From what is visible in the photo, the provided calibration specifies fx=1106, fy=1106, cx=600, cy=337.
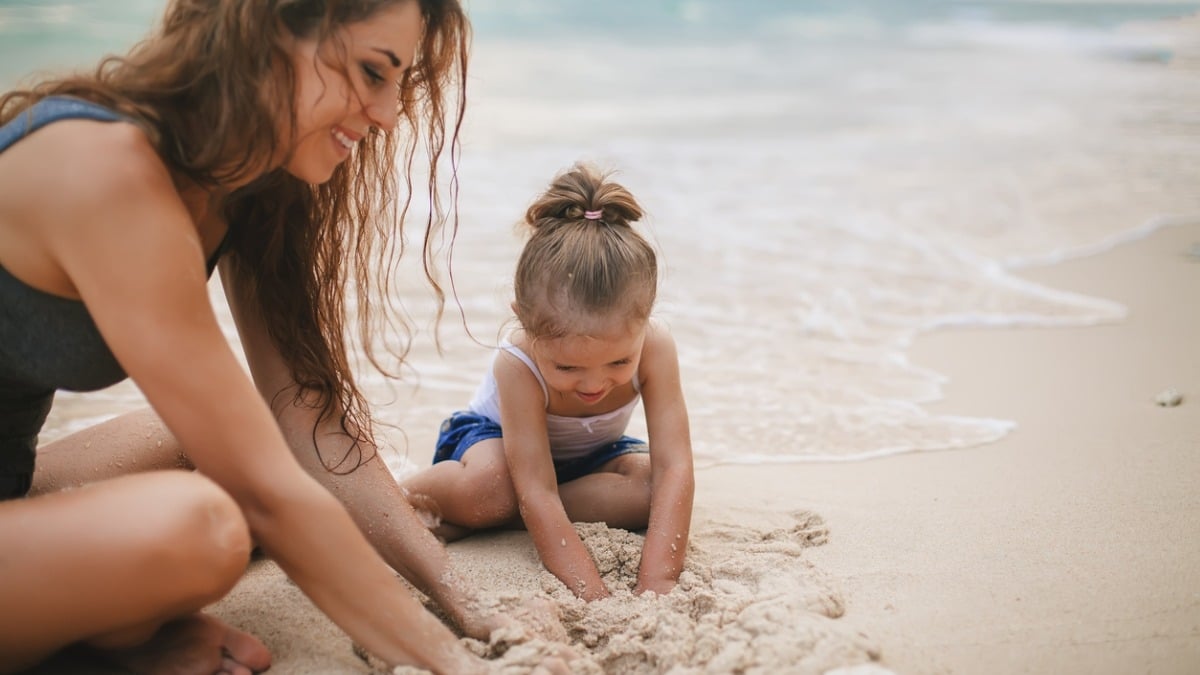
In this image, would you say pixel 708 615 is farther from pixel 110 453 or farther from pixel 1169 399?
pixel 1169 399

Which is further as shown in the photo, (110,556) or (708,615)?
(708,615)

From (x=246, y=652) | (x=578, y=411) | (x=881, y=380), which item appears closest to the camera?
(x=246, y=652)

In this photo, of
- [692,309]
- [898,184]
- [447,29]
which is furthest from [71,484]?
[898,184]

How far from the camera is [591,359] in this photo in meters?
2.63

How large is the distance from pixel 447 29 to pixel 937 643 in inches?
61.9

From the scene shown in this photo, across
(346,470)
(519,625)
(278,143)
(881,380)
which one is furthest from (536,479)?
(881,380)

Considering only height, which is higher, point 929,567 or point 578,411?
point 578,411

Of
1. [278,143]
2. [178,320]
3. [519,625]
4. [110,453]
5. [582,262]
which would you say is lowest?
[519,625]

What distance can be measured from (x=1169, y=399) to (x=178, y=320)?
3114mm

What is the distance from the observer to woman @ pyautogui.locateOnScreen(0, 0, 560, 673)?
1.79 metres

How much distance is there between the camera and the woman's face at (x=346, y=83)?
6.50 feet

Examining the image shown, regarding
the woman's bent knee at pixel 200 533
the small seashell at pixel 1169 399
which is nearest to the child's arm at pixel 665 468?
the woman's bent knee at pixel 200 533

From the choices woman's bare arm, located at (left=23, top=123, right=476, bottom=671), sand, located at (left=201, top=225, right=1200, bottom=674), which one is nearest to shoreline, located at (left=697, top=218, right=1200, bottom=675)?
sand, located at (left=201, top=225, right=1200, bottom=674)

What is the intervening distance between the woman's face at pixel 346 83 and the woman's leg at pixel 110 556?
656 mm
